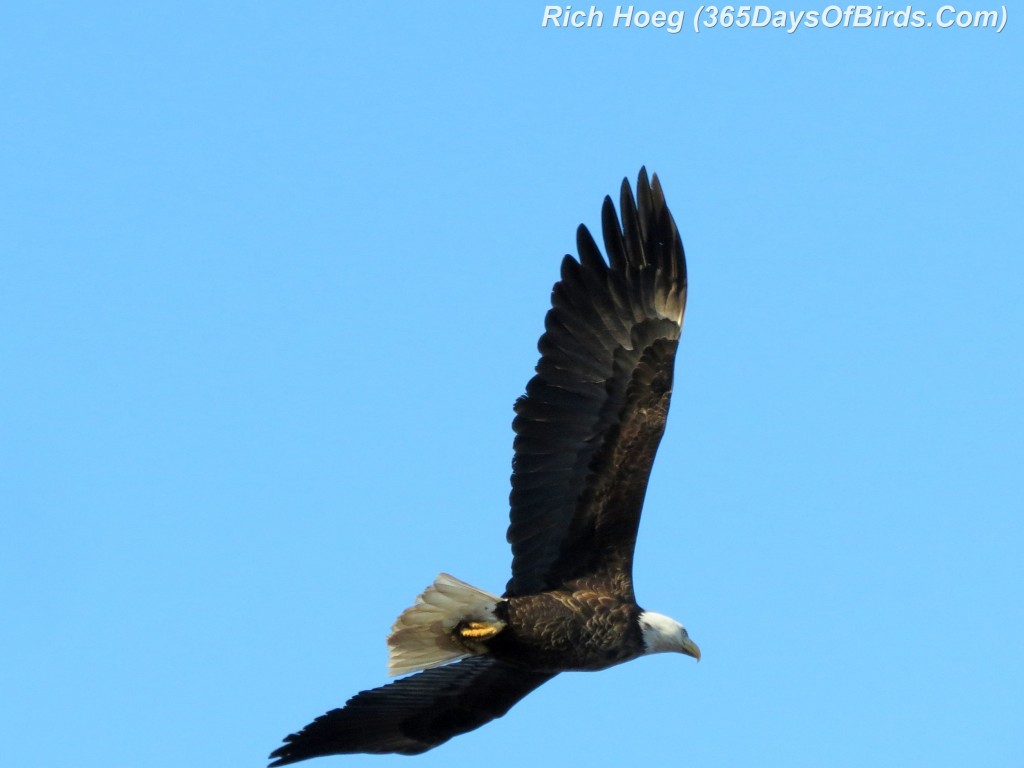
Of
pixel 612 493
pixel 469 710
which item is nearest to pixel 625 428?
pixel 612 493

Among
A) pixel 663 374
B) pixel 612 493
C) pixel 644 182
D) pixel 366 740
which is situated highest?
pixel 644 182

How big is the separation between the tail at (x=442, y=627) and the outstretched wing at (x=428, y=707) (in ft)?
0.51

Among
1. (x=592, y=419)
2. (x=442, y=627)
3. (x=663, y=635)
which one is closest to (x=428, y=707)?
(x=442, y=627)

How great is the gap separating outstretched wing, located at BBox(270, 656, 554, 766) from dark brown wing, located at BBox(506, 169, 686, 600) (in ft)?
1.96

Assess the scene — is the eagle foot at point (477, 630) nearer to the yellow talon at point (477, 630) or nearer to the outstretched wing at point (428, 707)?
the yellow talon at point (477, 630)

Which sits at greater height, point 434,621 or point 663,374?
point 663,374

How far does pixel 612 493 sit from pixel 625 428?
36 centimetres

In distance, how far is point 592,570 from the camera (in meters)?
10.7

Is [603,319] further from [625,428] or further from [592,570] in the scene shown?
[592,570]

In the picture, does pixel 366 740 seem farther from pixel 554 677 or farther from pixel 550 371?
pixel 550 371

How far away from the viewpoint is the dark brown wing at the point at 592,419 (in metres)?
10.5

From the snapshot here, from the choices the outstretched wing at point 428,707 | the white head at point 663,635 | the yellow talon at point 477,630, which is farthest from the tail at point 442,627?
the white head at point 663,635

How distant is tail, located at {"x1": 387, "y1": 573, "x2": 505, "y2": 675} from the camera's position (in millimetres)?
10508

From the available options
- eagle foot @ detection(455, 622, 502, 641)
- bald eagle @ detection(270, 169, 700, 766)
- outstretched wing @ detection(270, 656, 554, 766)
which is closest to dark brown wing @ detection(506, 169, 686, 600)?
bald eagle @ detection(270, 169, 700, 766)
